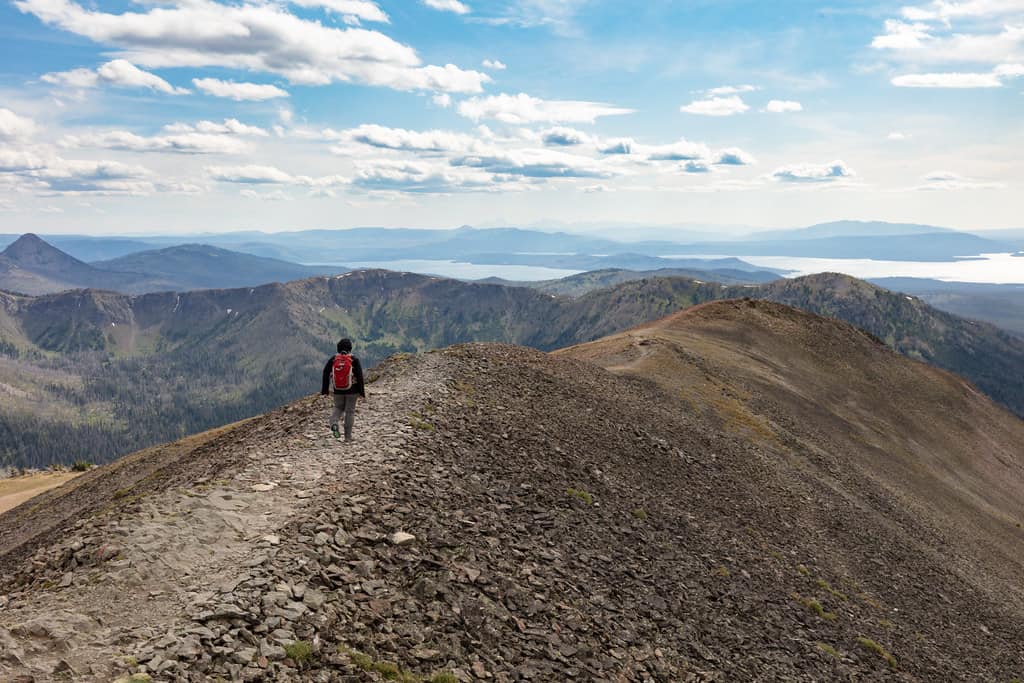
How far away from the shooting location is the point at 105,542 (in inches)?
582

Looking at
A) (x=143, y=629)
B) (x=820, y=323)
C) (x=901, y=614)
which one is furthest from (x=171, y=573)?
(x=820, y=323)

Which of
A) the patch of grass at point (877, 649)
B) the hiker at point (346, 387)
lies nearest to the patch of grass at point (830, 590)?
the patch of grass at point (877, 649)

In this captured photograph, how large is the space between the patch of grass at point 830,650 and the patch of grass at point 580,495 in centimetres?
976

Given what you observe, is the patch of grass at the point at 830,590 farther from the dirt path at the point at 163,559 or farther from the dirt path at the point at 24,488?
the dirt path at the point at 24,488

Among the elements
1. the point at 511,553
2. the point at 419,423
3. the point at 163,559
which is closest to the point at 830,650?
the point at 511,553

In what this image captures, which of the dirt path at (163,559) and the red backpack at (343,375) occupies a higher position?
the red backpack at (343,375)

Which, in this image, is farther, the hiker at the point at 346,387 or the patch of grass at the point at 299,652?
the hiker at the point at 346,387

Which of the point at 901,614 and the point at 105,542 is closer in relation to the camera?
the point at 105,542

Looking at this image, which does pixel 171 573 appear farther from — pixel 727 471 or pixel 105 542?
pixel 727 471

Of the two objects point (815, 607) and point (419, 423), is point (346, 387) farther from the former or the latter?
point (815, 607)

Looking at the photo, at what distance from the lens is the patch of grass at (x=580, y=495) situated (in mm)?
25203

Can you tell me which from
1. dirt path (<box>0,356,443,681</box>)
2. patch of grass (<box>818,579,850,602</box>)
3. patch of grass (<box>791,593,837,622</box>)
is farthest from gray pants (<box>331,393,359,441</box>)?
patch of grass (<box>818,579,850,602</box>)

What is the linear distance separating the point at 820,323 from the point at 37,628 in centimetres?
11293

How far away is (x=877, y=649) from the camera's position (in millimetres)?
24547
